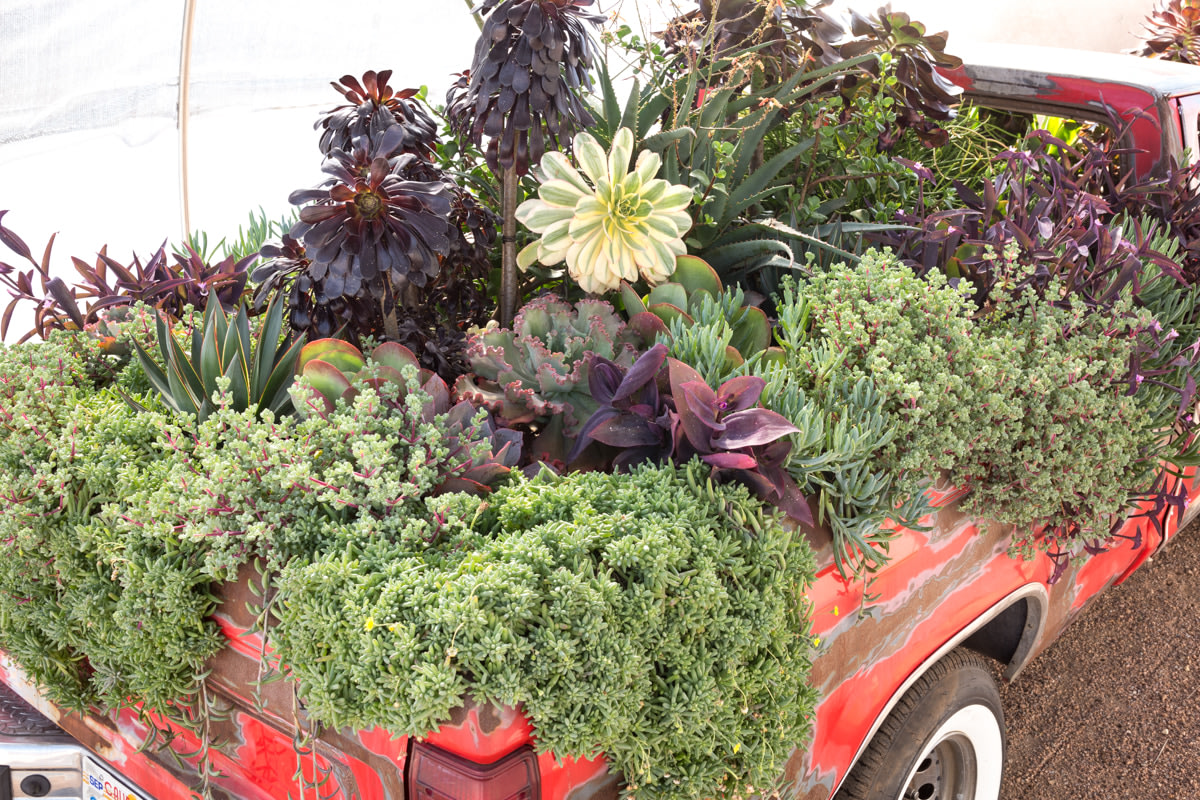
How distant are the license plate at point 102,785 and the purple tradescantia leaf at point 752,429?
1.11 metres

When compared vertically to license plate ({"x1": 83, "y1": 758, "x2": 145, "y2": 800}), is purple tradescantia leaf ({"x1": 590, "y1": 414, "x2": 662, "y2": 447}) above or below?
above

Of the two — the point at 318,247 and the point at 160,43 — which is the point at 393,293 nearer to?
the point at 318,247

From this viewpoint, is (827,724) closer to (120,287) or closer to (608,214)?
(608,214)

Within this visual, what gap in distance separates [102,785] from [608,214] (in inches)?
54.3

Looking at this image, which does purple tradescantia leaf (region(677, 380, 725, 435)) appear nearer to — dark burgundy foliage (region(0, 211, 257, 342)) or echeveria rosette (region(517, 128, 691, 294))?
echeveria rosette (region(517, 128, 691, 294))

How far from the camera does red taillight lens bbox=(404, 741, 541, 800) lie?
3.45 ft

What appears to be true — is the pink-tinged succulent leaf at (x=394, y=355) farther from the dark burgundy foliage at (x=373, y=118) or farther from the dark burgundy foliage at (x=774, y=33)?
the dark burgundy foliage at (x=774, y=33)

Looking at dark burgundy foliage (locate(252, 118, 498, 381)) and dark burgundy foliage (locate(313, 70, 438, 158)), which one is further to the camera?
dark burgundy foliage (locate(313, 70, 438, 158))

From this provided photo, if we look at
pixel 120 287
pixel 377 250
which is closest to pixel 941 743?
pixel 377 250

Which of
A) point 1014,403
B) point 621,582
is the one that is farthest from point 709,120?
point 621,582

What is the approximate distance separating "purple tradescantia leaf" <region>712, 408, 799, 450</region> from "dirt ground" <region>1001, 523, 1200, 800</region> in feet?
5.32

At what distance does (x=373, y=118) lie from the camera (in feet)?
6.77

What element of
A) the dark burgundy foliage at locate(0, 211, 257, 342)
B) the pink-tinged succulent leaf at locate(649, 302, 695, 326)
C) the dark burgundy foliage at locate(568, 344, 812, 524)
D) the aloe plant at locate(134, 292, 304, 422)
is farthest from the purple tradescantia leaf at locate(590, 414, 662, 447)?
the dark burgundy foliage at locate(0, 211, 257, 342)

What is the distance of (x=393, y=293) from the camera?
1.86 m
